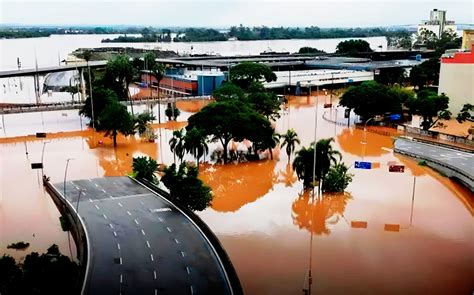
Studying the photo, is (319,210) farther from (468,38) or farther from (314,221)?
(468,38)

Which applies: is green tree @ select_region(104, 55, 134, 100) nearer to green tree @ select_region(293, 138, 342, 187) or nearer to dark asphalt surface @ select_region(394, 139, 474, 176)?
dark asphalt surface @ select_region(394, 139, 474, 176)

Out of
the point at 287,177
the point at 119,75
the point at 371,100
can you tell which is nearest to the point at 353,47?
the point at 119,75

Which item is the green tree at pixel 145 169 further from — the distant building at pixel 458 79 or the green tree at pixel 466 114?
the distant building at pixel 458 79

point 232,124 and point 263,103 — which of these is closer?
point 232,124

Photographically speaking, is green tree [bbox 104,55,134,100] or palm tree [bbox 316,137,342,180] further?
green tree [bbox 104,55,134,100]

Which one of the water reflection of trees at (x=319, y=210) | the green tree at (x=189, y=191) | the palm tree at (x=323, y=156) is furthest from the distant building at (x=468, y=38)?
the green tree at (x=189, y=191)

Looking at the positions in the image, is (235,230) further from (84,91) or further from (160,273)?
(84,91)

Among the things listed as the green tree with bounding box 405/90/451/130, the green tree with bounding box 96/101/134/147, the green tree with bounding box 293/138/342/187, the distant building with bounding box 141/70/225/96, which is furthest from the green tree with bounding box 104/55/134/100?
the green tree with bounding box 293/138/342/187
